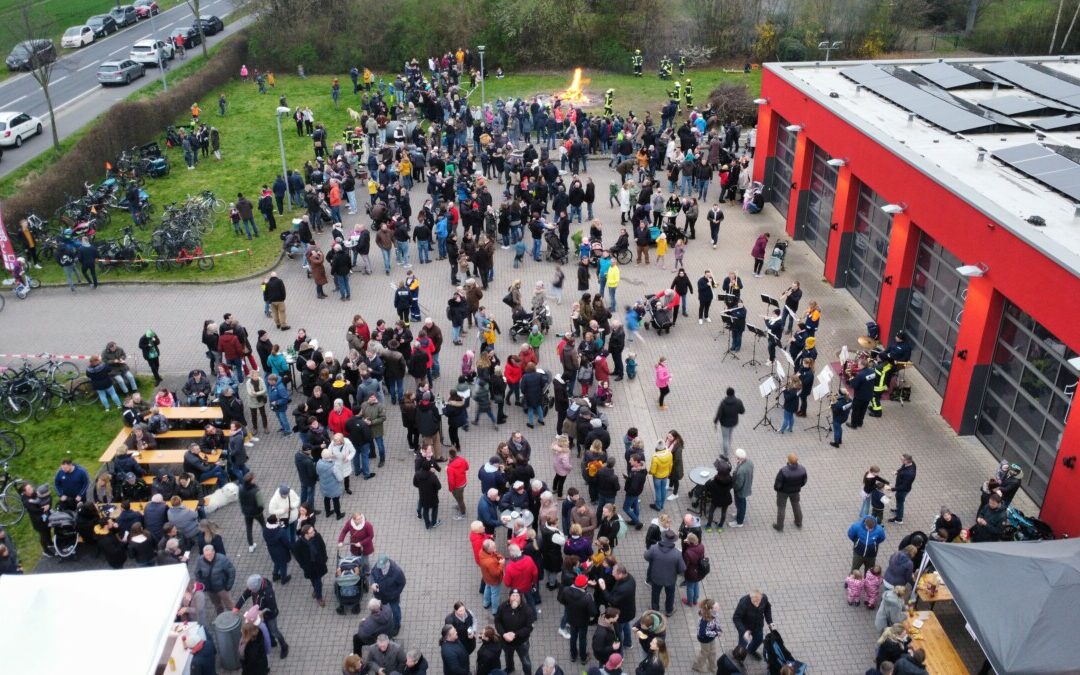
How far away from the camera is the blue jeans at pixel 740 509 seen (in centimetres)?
1450

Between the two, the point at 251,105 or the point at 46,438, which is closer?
the point at 46,438

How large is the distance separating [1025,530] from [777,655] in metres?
5.07

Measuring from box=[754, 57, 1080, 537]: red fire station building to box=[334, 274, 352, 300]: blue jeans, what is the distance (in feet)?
40.1

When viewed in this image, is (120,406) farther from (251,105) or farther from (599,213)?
(251,105)

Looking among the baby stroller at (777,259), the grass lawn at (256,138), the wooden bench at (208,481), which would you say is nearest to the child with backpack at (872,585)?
the wooden bench at (208,481)

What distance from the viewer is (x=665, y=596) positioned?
13.2 metres

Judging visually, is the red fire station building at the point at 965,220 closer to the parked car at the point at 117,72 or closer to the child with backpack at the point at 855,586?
the child with backpack at the point at 855,586

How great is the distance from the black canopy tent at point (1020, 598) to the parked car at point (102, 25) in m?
53.8

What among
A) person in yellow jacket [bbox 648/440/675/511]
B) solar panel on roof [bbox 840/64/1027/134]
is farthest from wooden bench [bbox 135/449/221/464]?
solar panel on roof [bbox 840/64/1027/134]

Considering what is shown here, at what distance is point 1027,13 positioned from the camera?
46219 millimetres

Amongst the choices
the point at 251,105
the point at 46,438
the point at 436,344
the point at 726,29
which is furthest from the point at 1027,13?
the point at 46,438

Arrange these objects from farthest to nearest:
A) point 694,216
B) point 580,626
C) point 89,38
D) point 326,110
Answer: point 89,38, point 326,110, point 694,216, point 580,626

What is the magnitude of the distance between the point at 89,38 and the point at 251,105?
53.7 ft

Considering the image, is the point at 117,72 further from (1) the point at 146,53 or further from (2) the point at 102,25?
(2) the point at 102,25
